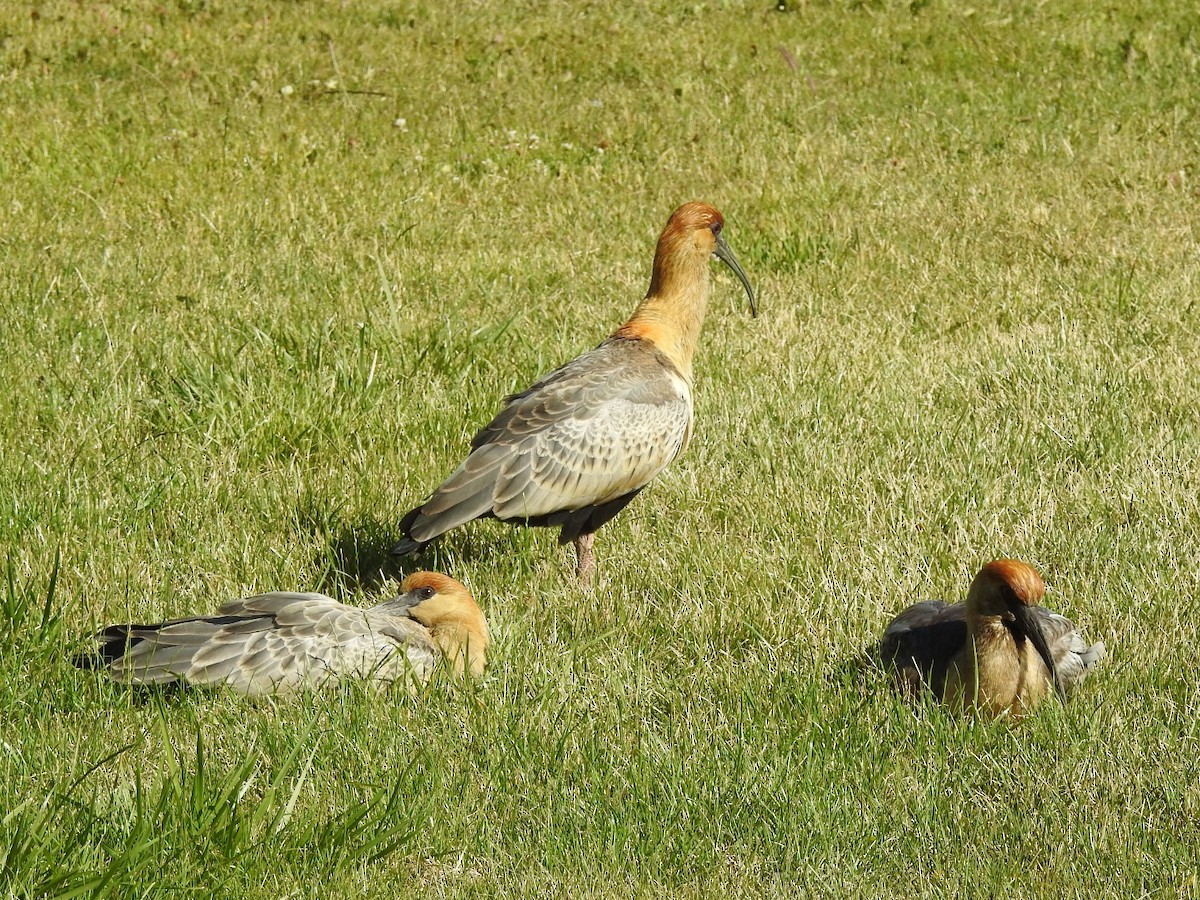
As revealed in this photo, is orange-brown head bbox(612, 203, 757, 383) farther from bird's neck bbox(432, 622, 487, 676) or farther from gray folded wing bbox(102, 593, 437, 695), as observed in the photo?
gray folded wing bbox(102, 593, 437, 695)

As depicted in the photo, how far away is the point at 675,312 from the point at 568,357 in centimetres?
149

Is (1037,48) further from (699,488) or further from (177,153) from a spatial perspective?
(699,488)

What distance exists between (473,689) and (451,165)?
6916 mm

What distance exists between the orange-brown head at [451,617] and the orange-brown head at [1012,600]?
1.62 metres

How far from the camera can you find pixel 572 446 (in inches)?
227

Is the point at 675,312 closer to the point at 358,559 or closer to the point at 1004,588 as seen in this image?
the point at 358,559

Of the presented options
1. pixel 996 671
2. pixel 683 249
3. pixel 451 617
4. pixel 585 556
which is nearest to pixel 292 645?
pixel 451 617

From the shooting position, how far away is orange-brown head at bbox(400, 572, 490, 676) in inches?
191

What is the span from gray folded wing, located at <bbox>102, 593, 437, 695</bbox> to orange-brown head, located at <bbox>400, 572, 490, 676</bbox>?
2.7 inches

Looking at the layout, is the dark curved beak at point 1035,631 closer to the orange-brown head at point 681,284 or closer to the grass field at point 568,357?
the grass field at point 568,357

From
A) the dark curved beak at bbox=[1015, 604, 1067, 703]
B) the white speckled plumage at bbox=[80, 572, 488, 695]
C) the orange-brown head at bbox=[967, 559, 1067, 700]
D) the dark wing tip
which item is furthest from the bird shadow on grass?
the dark curved beak at bbox=[1015, 604, 1067, 703]

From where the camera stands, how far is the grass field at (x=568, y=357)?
396 centimetres

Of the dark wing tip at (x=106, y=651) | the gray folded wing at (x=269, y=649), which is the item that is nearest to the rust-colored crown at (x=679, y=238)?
the gray folded wing at (x=269, y=649)

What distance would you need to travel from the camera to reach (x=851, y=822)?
3975mm
